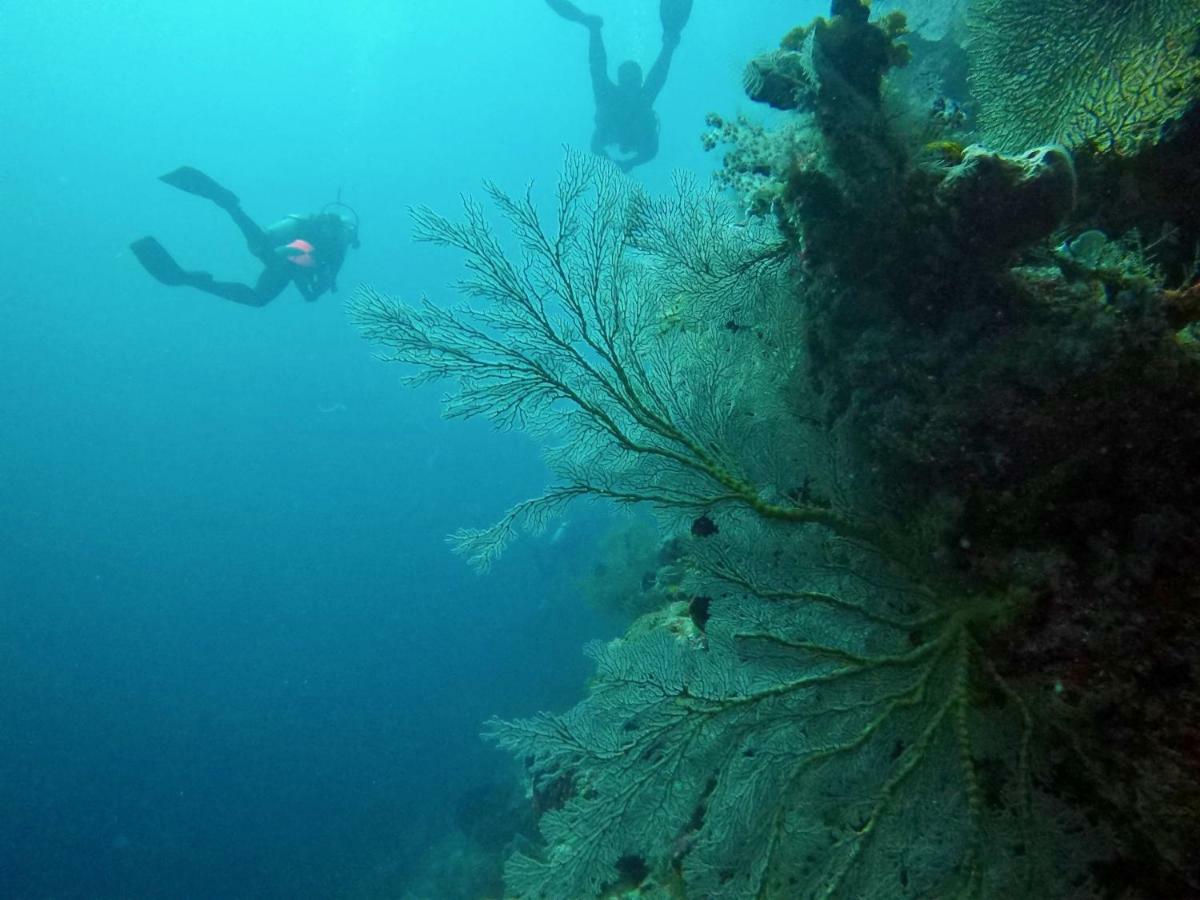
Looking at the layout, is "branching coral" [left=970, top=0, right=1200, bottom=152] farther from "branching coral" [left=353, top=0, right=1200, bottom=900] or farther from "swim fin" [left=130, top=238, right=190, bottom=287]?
"swim fin" [left=130, top=238, right=190, bottom=287]

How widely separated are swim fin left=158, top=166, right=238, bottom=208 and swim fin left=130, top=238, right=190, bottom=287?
5.13ft

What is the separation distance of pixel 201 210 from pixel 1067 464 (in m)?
144

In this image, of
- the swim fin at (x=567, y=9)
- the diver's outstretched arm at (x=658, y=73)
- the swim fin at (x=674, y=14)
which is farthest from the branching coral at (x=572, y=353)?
the swim fin at (x=567, y=9)

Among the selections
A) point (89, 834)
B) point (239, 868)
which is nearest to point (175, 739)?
point (89, 834)

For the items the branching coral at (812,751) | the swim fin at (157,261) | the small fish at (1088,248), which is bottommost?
the branching coral at (812,751)

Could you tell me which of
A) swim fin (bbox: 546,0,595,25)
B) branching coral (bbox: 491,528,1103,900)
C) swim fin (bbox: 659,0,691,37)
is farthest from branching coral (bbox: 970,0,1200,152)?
swim fin (bbox: 546,0,595,25)

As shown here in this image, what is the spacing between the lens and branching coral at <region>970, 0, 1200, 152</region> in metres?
2.88

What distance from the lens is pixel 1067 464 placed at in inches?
86.7

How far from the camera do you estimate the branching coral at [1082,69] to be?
2883 millimetres

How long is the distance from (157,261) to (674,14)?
15147 mm

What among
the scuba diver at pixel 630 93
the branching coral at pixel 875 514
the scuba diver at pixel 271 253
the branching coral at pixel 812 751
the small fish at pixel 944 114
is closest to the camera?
the branching coral at pixel 875 514

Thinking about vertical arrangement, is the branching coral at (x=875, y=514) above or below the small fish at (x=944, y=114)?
below

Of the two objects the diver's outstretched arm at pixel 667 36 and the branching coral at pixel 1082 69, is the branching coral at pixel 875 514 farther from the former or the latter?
the diver's outstretched arm at pixel 667 36

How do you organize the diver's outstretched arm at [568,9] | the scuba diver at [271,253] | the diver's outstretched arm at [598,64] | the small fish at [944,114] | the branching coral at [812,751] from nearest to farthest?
the branching coral at [812,751]
the small fish at [944,114]
the scuba diver at [271,253]
the diver's outstretched arm at [598,64]
the diver's outstretched arm at [568,9]
